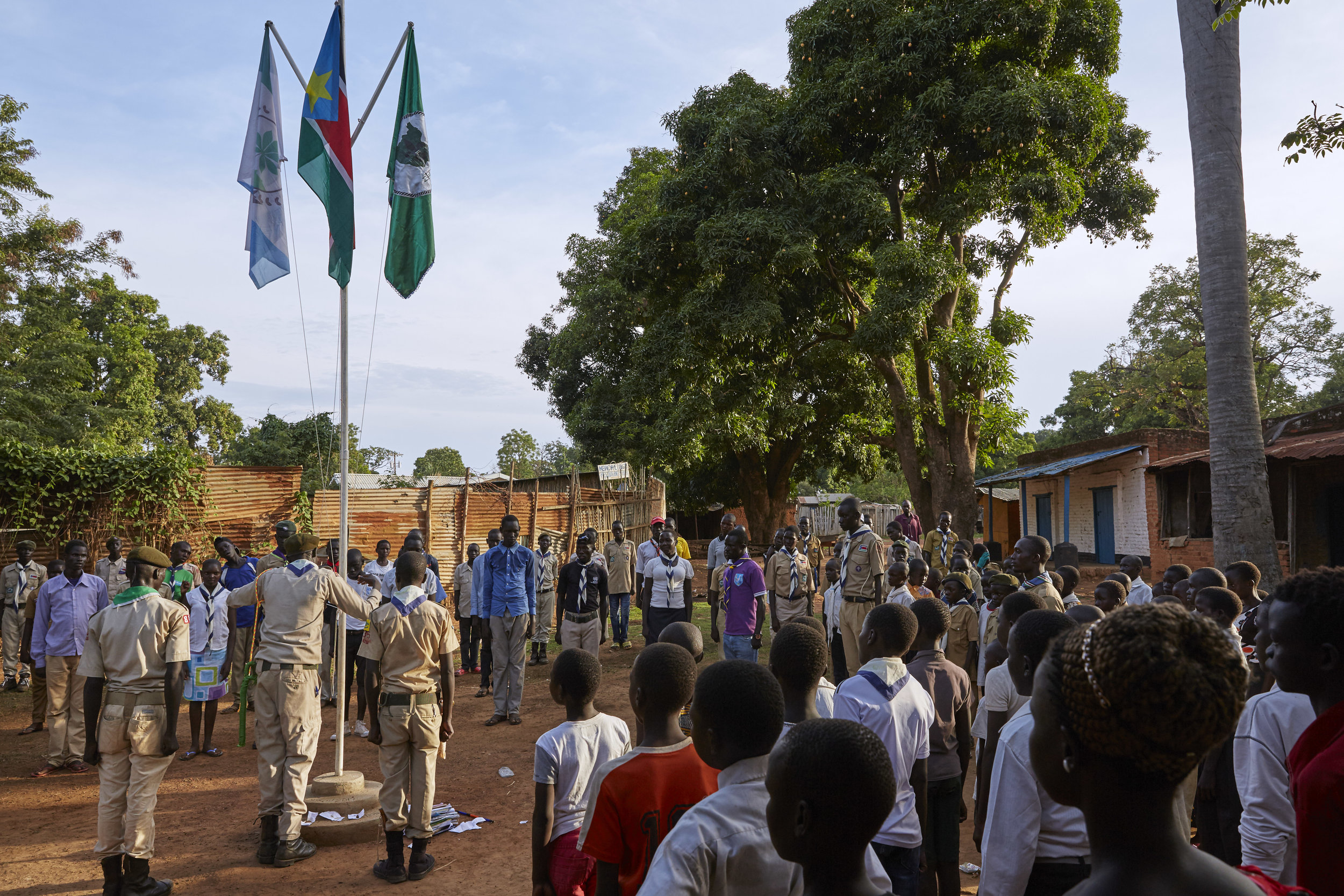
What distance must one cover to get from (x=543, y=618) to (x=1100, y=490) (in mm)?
14876

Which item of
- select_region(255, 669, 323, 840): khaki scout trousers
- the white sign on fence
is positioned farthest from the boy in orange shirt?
the white sign on fence

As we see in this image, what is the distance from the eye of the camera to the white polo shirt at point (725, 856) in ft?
6.16

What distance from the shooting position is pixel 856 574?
8.20 m

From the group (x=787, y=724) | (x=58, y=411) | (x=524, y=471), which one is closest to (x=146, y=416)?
(x=58, y=411)

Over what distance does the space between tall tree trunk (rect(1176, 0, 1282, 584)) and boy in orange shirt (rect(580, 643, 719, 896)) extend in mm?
8502

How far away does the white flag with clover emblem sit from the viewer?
6977 mm

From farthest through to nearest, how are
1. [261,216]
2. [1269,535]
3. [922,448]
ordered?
[922,448] → [1269,535] → [261,216]

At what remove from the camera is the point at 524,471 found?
6500 cm

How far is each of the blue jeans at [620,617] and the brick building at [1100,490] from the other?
10.9 m

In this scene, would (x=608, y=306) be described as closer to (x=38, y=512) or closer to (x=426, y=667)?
(x=38, y=512)

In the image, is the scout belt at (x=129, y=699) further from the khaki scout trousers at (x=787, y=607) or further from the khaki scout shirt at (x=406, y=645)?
the khaki scout trousers at (x=787, y=607)

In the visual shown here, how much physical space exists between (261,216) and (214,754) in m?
4.96

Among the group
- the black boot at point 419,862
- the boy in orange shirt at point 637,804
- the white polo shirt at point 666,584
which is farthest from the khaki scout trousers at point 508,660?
the boy in orange shirt at point 637,804

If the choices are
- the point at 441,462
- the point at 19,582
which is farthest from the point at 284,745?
the point at 441,462
